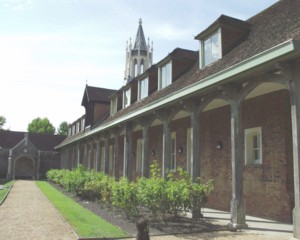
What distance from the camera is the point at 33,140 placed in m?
56.8

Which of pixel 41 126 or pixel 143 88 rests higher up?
pixel 41 126

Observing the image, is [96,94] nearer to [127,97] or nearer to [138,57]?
[127,97]

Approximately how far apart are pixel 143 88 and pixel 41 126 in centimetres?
7400

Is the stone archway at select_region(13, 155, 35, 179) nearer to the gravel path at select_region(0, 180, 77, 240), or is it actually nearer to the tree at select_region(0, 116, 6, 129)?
the gravel path at select_region(0, 180, 77, 240)

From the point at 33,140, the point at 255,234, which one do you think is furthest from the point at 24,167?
the point at 255,234

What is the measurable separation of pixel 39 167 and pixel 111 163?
25.0m

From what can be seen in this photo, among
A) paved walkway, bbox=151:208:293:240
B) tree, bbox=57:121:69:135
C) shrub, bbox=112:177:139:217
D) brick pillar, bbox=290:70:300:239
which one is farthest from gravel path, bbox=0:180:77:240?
tree, bbox=57:121:69:135

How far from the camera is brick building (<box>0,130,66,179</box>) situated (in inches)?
1902

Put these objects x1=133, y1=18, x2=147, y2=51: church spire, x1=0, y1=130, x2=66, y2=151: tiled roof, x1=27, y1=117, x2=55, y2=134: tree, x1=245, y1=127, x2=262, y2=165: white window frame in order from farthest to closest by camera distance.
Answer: x1=27, y1=117, x2=55, y2=134: tree → x1=133, y1=18, x2=147, y2=51: church spire → x1=0, y1=130, x2=66, y2=151: tiled roof → x1=245, y1=127, x2=262, y2=165: white window frame

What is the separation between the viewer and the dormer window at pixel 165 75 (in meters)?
17.0

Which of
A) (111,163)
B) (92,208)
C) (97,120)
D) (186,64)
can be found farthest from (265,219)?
(97,120)

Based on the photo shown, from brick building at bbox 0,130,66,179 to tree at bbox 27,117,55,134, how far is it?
33.8m

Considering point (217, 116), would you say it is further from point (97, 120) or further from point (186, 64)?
point (97, 120)

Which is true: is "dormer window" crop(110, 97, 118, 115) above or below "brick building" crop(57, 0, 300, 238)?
above
